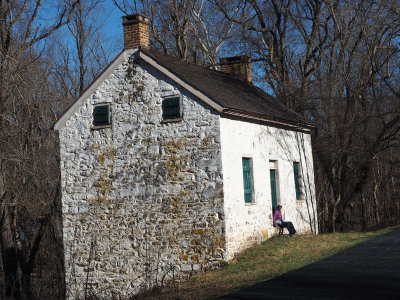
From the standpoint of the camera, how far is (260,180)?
62.8 feet

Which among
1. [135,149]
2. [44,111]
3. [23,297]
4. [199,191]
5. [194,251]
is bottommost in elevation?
[23,297]

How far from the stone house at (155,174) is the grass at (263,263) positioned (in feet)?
2.00

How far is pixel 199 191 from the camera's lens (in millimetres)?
17062

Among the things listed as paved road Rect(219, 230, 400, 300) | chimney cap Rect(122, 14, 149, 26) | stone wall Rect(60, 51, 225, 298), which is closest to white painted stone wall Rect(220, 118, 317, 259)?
stone wall Rect(60, 51, 225, 298)

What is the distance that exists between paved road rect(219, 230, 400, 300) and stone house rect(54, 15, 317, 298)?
12.9 feet

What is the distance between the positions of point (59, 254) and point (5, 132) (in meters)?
5.96

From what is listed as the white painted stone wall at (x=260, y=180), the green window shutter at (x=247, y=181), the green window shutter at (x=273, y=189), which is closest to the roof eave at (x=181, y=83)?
the white painted stone wall at (x=260, y=180)

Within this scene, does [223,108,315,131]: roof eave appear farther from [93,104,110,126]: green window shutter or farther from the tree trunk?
the tree trunk

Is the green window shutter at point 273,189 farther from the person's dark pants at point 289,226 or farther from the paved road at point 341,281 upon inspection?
the paved road at point 341,281

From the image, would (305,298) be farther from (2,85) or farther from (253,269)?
(2,85)

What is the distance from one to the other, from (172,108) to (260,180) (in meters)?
3.75

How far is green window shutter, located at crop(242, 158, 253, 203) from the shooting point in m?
18.4

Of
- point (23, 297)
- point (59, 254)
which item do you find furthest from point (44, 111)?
point (23, 297)

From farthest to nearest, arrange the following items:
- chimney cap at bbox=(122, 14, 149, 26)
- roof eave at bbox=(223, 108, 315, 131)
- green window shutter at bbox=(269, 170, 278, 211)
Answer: green window shutter at bbox=(269, 170, 278, 211), chimney cap at bbox=(122, 14, 149, 26), roof eave at bbox=(223, 108, 315, 131)
